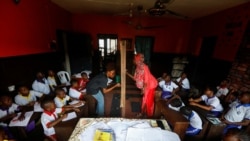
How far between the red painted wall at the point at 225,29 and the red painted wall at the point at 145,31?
3.07 ft

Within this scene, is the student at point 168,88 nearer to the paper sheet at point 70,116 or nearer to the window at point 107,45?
the paper sheet at point 70,116

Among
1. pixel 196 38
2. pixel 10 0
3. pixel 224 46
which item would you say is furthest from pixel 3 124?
pixel 196 38

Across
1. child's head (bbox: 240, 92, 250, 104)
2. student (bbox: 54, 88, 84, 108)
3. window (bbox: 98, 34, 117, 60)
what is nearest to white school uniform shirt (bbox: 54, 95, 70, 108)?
student (bbox: 54, 88, 84, 108)

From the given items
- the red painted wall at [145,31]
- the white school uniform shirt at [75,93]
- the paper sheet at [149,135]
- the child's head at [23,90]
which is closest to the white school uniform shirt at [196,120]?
the paper sheet at [149,135]

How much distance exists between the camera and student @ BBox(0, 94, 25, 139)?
1.84 meters

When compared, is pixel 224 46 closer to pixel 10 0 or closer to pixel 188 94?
pixel 188 94

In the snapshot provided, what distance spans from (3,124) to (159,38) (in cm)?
567

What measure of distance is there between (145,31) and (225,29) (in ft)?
9.57

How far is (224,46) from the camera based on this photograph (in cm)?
368

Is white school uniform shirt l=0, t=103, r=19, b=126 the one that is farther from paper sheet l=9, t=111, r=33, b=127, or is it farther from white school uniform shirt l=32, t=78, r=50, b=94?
white school uniform shirt l=32, t=78, r=50, b=94

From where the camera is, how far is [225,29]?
370 cm

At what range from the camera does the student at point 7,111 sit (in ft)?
6.04

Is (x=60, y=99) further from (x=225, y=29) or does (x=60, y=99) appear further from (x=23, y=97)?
(x=225, y=29)

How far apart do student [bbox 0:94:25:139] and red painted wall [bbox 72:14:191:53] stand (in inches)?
164
